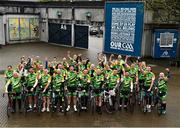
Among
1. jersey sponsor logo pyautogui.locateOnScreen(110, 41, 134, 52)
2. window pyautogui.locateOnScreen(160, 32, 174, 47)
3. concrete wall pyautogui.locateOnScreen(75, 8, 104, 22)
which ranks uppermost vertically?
concrete wall pyautogui.locateOnScreen(75, 8, 104, 22)

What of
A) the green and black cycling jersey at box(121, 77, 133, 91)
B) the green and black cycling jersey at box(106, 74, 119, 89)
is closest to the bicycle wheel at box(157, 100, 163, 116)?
the green and black cycling jersey at box(121, 77, 133, 91)

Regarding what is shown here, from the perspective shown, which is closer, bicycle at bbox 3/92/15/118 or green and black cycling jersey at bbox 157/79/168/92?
bicycle at bbox 3/92/15/118

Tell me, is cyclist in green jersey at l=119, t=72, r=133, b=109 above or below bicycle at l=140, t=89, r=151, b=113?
above

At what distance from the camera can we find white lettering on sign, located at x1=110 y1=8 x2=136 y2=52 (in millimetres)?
26906

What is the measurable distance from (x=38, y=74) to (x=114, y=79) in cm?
330

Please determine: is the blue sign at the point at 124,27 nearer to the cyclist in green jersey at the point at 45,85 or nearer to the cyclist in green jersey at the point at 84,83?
the cyclist in green jersey at the point at 84,83

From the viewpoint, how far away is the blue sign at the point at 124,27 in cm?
2647

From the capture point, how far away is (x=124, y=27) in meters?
27.6

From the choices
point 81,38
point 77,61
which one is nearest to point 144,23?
point 81,38

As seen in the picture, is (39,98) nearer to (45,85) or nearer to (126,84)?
(45,85)

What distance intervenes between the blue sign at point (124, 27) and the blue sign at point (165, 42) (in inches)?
76.7

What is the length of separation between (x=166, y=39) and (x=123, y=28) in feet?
13.0

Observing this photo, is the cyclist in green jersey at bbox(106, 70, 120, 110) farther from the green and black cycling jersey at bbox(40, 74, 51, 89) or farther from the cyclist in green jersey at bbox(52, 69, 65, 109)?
the green and black cycling jersey at bbox(40, 74, 51, 89)

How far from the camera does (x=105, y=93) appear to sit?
13.4 metres
